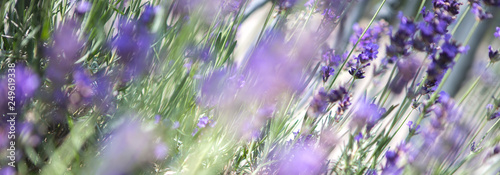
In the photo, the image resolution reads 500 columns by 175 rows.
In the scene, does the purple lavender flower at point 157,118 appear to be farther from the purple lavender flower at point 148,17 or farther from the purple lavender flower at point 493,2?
the purple lavender flower at point 493,2

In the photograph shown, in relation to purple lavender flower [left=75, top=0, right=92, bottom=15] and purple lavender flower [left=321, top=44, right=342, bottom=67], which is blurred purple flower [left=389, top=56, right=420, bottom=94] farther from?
purple lavender flower [left=75, top=0, right=92, bottom=15]

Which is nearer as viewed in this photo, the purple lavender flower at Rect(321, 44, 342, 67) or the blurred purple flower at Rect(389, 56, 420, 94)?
the blurred purple flower at Rect(389, 56, 420, 94)

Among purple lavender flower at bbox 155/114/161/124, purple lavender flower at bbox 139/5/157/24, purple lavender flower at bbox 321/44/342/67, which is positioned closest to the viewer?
purple lavender flower at bbox 139/5/157/24

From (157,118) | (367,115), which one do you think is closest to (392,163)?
(367,115)

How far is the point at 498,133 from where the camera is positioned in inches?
40.4

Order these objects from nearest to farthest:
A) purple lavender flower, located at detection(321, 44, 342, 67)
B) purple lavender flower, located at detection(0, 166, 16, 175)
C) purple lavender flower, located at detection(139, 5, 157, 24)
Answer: purple lavender flower, located at detection(0, 166, 16, 175) → purple lavender flower, located at detection(139, 5, 157, 24) → purple lavender flower, located at detection(321, 44, 342, 67)

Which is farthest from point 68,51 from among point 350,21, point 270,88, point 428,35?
point 350,21

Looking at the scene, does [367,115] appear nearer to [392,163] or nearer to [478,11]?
[392,163]

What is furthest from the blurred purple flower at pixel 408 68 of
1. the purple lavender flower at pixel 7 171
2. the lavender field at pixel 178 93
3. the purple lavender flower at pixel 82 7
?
the purple lavender flower at pixel 7 171

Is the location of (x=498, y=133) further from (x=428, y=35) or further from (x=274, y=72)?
(x=274, y=72)

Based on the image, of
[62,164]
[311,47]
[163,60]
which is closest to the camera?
[62,164]

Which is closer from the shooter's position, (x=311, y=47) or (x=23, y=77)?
(x=23, y=77)

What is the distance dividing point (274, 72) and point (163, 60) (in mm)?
280

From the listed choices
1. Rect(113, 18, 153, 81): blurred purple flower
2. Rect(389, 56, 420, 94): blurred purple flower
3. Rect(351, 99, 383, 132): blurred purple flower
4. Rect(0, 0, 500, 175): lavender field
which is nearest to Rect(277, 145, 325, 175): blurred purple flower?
Rect(0, 0, 500, 175): lavender field
